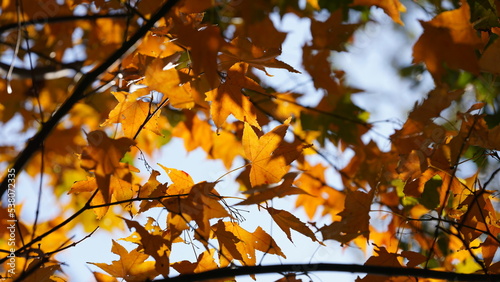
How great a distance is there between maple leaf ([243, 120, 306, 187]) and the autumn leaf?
0.07m

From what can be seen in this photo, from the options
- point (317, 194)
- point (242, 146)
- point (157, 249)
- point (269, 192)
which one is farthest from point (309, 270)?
point (317, 194)

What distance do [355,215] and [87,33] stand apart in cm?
198

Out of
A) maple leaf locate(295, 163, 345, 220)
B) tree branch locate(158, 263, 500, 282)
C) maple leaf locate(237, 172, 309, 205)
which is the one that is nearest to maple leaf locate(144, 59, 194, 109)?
maple leaf locate(237, 172, 309, 205)

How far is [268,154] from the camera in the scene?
3.19 ft

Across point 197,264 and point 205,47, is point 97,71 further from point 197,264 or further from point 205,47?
point 197,264

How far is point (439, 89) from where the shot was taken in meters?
1.15

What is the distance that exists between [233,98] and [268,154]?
163 millimetres

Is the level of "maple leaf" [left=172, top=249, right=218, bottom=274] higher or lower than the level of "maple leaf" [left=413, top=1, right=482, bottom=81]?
lower

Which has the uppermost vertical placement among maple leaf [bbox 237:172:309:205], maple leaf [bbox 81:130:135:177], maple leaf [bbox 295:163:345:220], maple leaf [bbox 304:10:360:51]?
maple leaf [bbox 304:10:360:51]

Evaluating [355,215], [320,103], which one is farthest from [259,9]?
[355,215]

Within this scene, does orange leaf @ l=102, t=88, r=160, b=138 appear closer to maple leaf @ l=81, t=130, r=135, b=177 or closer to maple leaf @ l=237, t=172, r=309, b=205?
maple leaf @ l=81, t=130, r=135, b=177

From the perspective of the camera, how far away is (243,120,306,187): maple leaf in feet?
3.15

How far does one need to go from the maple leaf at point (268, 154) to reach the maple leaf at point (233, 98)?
0.06 metres

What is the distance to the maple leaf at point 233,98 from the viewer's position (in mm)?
1031
